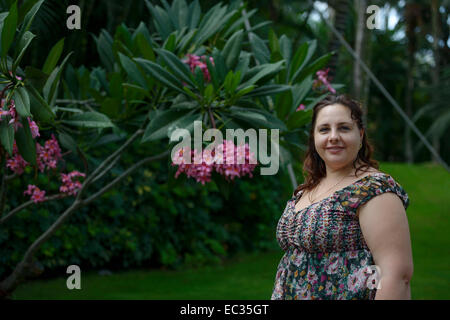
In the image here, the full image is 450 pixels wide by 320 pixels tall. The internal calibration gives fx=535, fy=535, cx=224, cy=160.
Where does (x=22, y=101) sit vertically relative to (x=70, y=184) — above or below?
above

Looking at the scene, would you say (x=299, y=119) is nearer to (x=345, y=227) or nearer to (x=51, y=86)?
(x=51, y=86)

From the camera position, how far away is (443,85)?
734 inches

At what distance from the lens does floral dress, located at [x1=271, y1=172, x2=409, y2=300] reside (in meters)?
1.46

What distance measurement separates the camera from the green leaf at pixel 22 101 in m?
2.20

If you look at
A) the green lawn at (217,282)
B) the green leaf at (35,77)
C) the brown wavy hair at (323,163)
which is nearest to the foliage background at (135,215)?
the green lawn at (217,282)

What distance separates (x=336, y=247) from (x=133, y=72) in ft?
6.41

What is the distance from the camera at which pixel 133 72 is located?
3100 mm

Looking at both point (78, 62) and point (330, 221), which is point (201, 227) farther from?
point (330, 221)

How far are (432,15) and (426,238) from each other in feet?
47.4

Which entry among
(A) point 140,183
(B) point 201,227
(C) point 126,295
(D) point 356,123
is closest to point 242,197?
(B) point 201,227

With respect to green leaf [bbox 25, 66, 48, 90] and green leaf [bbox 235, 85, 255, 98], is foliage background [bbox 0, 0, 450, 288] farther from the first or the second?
green leaf [bbox 235, 85, 255, 98]

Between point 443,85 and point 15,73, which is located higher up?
point 443,85

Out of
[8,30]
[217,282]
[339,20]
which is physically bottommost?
[217,282]

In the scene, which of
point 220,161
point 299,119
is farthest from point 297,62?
point 220,161
